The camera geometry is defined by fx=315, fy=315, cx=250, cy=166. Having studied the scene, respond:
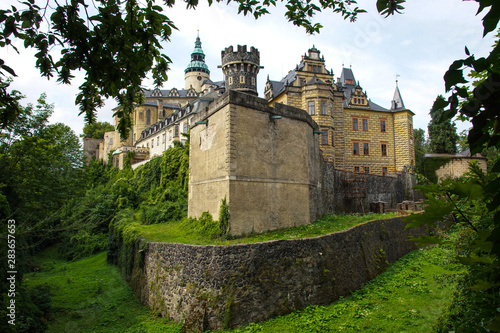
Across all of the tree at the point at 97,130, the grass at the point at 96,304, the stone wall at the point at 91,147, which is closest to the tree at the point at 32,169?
the grass at the point at 96,304

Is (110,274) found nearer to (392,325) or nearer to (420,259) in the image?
(392,325)

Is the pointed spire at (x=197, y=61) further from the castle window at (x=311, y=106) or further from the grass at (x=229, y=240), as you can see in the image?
the grass at (x=229, y=240)

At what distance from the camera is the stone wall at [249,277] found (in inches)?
412

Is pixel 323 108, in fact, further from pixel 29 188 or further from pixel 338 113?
pixel 29 188

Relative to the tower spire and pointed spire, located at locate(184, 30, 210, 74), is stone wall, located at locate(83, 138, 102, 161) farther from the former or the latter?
the tower spire

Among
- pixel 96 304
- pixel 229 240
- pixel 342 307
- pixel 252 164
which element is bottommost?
pixel 96 304

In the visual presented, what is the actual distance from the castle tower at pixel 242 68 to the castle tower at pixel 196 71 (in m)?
44.8

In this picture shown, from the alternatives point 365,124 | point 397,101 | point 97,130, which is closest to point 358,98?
point 365,124

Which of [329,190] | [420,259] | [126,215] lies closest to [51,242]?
[126,215]

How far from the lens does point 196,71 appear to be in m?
84.0

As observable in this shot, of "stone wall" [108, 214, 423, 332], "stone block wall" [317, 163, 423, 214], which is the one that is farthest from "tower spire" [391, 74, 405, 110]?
"stone wall" [108, 214, 423, 332]

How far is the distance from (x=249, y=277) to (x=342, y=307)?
11.3 ft

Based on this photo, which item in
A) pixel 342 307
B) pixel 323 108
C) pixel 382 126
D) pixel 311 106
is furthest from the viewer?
pixel 382 126

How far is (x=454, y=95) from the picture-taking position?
6.27 feet
